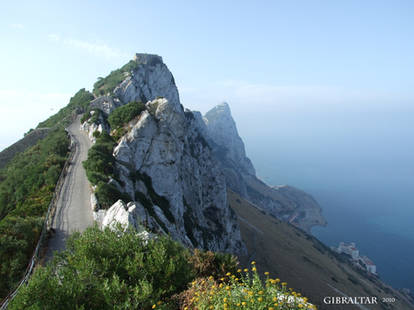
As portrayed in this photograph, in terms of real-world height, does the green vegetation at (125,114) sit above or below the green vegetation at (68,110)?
below

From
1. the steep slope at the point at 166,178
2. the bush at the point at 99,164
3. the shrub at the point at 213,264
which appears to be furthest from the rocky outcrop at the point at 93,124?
the shrub at the point at 213,264

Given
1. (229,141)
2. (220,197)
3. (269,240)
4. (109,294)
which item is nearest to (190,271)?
(109,294)

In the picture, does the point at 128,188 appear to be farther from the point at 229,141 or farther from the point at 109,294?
the point at 229,141

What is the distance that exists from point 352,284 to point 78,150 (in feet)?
205

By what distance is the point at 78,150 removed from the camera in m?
33.4

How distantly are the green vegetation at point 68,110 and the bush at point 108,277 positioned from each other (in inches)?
1899

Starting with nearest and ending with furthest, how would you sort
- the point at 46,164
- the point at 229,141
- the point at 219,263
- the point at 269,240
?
the point at 219,263 → the point at 46,164 → the point at 269,240 → the point at 229,141

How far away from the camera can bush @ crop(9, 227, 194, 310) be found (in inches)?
257

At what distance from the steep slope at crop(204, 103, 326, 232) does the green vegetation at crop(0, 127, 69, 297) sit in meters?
87.7

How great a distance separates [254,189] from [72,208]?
134 meters

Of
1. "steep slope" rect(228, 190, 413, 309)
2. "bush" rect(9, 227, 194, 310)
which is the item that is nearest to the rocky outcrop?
"bush" rect(9, 227, 194, 310)

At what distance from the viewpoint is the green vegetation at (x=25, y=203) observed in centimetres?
1310

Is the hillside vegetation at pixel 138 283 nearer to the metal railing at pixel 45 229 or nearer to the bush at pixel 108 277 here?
the bush at pixel 108 277

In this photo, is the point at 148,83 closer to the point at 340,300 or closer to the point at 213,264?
the point at 340,300
